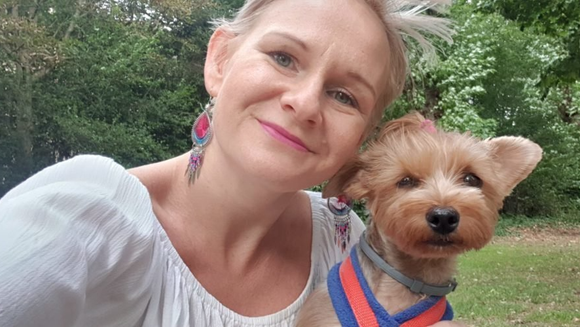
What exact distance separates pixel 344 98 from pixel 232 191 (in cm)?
47

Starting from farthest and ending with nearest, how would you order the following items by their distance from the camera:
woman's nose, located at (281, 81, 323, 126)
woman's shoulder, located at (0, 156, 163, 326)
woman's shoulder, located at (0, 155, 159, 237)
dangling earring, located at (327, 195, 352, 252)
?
dangling earring, located at (327, 195, 352, 252) → woman's nose, located at (281, 81, 323, 126) → woman's shoulder, located at (0, 155, 159, 237) → woman's shoulder, located at (0, 156, 163, 326)

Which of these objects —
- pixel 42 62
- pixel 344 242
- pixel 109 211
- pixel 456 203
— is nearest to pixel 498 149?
pixel 456 203

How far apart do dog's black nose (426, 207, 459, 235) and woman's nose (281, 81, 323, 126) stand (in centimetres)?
55

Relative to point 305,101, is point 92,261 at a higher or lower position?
lower

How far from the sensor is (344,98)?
2.05m

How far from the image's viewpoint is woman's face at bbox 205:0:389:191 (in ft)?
6.24

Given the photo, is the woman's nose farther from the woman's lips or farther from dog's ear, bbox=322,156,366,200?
dog's ear, bbox=322,156,366,200

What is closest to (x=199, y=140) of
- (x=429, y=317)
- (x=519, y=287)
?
(x=429, y=317)

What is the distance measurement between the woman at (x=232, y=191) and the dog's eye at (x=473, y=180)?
1.31ft

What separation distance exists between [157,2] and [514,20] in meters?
4.81

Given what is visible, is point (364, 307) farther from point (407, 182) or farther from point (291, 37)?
point (291, 37)

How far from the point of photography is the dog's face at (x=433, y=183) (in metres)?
2.16

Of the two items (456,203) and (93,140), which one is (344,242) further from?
(93,140)

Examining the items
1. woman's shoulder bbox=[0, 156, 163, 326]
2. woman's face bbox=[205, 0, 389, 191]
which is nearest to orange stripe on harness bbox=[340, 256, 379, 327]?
woman's face bbox=[205, 0, 389, 191]
